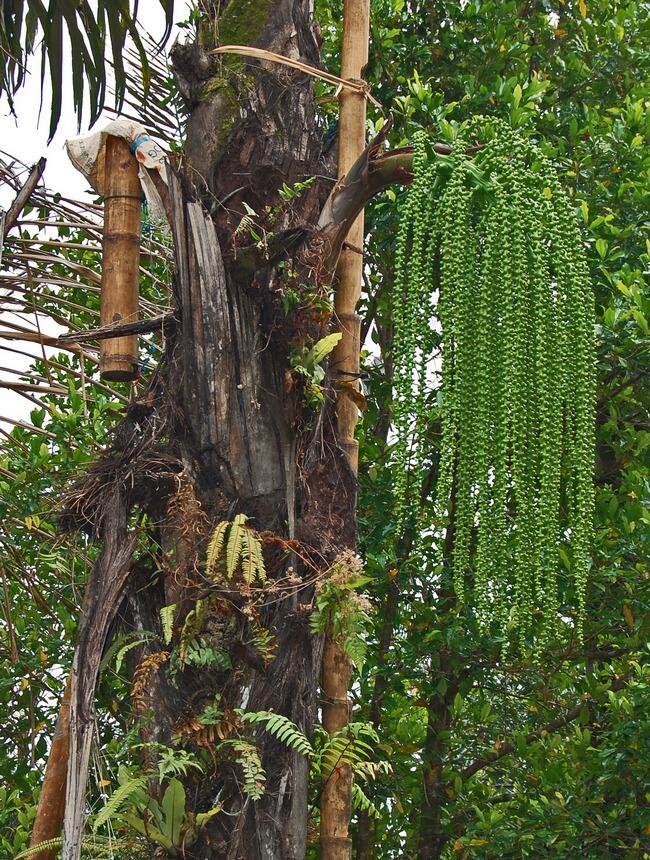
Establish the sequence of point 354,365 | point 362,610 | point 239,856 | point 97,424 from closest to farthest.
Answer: point 239,856
point 362,610
point 354,365
point 97,424

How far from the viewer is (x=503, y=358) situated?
343cm

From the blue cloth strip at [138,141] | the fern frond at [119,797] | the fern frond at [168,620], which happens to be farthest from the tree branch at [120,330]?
the fern frond at [119,797]

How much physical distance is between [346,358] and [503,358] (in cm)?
74

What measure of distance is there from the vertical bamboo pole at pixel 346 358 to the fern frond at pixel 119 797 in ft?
2.25

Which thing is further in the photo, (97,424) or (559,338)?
(97,424)

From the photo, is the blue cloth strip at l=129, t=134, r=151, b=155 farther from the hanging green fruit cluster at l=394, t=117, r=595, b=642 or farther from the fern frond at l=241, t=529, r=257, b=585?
the fern frond at l=241, t=529, r=257, b=585

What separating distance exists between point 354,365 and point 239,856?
1.62 m

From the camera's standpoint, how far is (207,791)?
3.33 meters

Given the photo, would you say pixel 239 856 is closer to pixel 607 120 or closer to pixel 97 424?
pixel 97 424

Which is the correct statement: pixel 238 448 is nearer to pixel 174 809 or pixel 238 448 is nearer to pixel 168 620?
pixel 168 620

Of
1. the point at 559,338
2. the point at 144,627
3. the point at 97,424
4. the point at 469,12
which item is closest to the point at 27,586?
the point at 97,424

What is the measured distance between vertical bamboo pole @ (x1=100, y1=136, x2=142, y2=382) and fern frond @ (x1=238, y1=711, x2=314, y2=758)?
1.28 metres

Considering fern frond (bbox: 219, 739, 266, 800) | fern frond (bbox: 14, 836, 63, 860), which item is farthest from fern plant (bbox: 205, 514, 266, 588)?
fern frond (bbox: 14, 836, 63, 860)

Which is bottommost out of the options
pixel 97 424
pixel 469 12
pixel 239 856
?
pixel 239 856
